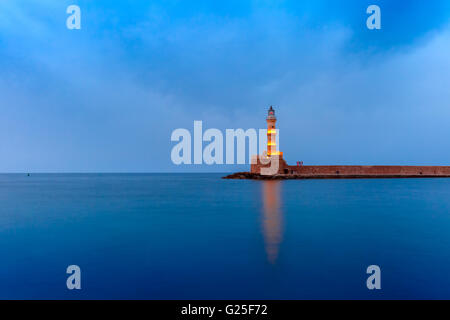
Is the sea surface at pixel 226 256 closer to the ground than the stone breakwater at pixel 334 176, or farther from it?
closer to the ground

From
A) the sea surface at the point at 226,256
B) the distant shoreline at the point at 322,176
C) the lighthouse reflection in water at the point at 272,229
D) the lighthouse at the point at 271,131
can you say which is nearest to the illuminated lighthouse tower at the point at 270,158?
the lighthouse at the point at 271,131

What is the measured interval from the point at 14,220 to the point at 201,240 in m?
7.82

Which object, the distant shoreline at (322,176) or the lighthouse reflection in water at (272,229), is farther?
the distant shoreline at (322,176)

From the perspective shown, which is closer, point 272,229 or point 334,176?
point 272,229

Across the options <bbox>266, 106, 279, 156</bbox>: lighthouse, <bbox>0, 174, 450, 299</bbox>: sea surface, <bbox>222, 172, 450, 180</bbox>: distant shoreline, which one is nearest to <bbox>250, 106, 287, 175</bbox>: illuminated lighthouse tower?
<bbox>266, 106, 279, 156</bbox>: lighthouse

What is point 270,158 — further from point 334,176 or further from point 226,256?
point 226,256

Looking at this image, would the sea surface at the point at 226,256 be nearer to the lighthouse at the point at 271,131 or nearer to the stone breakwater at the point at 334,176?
the lighthouse at the point at 271,131

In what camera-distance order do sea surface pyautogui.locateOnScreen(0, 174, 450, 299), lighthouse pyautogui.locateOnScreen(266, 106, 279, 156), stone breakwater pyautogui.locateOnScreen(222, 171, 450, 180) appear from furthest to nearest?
stone breakwater pyautogui.locateOnScreen(222, 171, 450, 180) < lighthouse pyautogui.locateOnScreen(266, 106, 279, 156) < sea surface pyautogui.locateOnScreen(0, 174, 450, 299)

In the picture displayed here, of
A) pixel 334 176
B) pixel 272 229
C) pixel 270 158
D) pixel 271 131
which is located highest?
pixel 271 131

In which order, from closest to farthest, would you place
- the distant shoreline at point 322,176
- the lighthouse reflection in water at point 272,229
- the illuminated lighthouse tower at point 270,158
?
the lighthouse reflection in water at point 272,229
the illuminated lighthouse tower at point 270,158
the distant shoreline at point 322,176

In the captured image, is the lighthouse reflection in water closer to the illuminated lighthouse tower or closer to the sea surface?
the sea surface

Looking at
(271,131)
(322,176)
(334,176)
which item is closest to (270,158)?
(271,131)

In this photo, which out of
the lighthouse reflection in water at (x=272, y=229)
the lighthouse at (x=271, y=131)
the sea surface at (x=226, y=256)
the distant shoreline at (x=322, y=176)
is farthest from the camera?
the distant shoreline at (x=322, y=176)
